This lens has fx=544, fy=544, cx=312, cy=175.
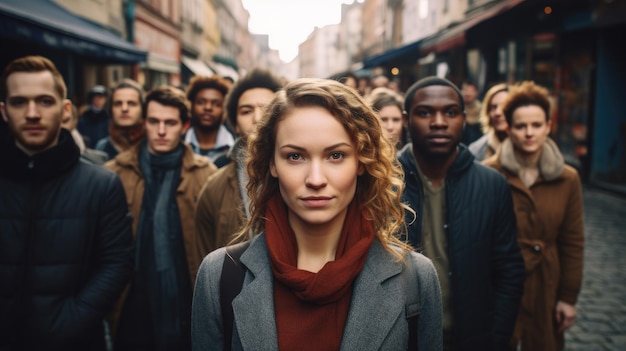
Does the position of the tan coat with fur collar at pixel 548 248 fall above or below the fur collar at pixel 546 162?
below

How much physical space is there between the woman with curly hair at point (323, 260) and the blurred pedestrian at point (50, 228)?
1189 mm

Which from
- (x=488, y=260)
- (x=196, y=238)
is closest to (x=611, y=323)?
(x=488, y=260)

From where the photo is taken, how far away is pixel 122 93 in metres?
5.62

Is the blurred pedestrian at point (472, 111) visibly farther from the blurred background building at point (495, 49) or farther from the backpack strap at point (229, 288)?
the backpack strap at point (229, 288)

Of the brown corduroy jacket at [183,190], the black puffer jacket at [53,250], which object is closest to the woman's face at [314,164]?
the black puffer jacket at [53,250]

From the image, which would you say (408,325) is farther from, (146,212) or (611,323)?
(611,323)

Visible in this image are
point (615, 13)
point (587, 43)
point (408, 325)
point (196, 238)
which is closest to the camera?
point (408, 325)

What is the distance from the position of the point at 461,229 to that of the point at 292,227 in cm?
128

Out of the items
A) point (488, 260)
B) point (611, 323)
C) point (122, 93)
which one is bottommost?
point (611, 323)

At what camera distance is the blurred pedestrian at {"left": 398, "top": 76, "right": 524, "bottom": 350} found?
2857mm

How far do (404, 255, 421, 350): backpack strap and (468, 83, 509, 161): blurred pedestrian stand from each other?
3.16m

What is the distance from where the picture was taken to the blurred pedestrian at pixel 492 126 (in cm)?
486

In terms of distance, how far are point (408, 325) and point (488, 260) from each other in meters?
1.34

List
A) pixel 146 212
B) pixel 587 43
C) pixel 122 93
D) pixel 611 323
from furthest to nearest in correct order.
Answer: pixel 587 43 < pixel 122 93 < pixel 611 323 < pixel 146 212
